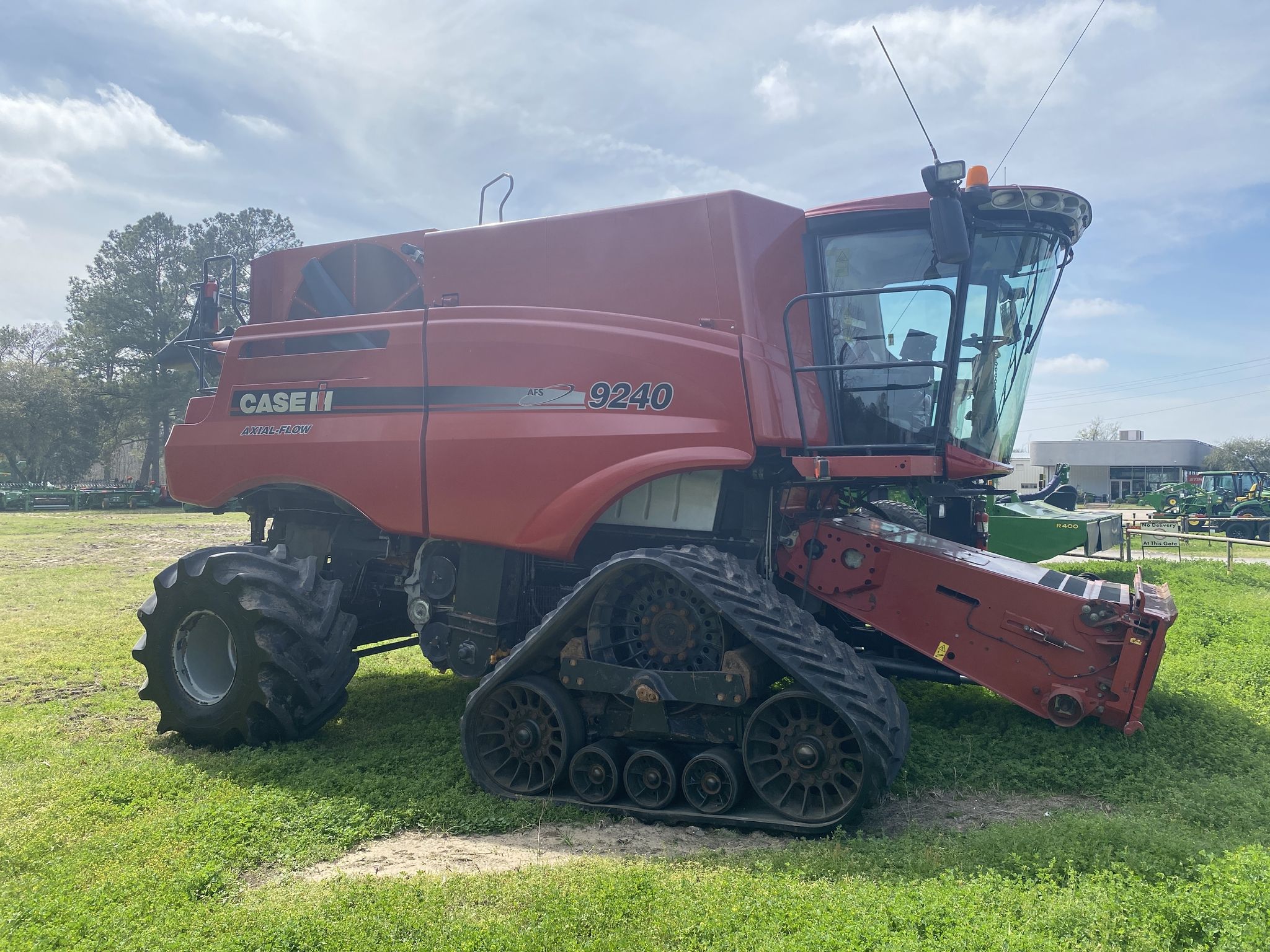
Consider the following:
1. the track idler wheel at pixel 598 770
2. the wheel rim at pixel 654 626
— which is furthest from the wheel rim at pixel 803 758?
the track idler wheel at pixel 598 770

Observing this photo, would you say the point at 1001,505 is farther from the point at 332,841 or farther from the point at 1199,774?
the point at 332,841

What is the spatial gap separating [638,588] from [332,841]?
6.60 feet

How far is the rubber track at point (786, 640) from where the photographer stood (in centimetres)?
430

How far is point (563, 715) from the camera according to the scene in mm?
4883

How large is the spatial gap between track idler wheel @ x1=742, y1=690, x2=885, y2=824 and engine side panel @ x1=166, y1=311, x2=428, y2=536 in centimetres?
258

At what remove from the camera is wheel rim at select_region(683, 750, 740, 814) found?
451cm

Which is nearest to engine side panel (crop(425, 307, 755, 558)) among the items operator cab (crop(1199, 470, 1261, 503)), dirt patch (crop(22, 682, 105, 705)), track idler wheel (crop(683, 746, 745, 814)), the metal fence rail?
track idler wheel (crop(683, 746, 745, 814))

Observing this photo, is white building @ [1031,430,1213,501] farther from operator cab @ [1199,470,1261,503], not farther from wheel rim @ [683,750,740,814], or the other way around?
wheel rim @ [683,750,740,814]

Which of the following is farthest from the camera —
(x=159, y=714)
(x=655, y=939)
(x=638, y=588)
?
(x=159, y=714)

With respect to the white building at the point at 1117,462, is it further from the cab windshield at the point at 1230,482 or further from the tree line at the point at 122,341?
the tree line at the point at 122,341

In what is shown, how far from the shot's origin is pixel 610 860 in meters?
4.05

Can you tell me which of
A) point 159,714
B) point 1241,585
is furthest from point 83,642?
point 1241,585

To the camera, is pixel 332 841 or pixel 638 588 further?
pixel 638 588

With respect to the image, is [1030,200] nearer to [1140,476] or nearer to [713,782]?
[713,782]
